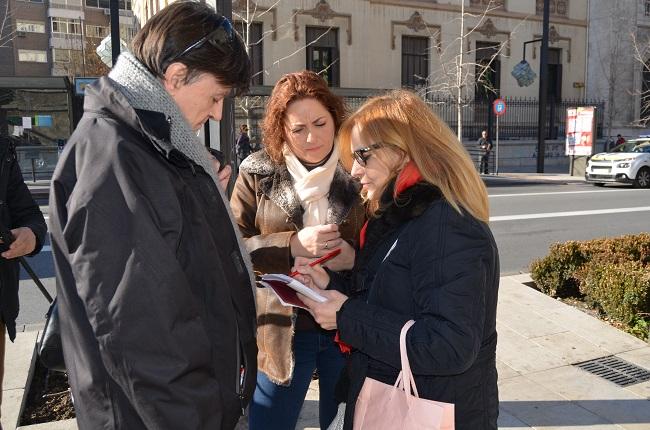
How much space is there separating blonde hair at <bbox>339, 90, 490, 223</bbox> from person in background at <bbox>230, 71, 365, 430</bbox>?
0.57m

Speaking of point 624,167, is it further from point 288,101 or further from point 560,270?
point 288,101

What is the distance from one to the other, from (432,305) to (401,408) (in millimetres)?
326

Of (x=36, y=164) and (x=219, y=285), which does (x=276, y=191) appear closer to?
(x=219, y=285)

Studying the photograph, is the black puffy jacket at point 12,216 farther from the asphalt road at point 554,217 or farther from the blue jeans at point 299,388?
the asphalt road at point 554,217

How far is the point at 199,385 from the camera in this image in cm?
138

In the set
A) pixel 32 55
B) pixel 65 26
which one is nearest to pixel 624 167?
pixel 65 26

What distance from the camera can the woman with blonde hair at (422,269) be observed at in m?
1.71

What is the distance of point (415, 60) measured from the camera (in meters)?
29.0

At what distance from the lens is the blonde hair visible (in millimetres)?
1832

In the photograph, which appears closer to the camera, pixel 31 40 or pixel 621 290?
pixel 621 290

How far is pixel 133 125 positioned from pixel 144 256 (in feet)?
1.10

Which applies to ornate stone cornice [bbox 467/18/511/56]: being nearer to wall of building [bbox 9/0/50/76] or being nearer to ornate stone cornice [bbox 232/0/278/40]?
ornate stone cornice [bbox 232/0/278/40]

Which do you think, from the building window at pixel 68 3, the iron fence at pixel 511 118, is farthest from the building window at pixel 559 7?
the building window at pixel 68 3

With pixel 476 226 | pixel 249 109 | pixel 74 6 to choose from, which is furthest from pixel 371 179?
pixel 74 6
